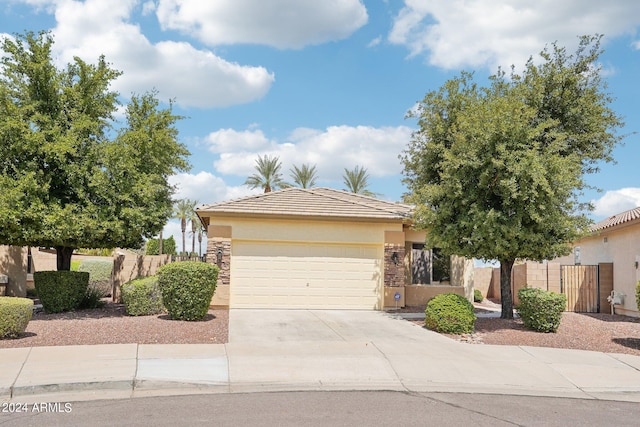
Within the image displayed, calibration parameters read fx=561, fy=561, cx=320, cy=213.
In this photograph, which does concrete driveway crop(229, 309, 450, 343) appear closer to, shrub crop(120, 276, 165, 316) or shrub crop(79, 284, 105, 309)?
shrub crop(120, 276, 165, 316)

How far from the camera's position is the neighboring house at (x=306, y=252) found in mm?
17547

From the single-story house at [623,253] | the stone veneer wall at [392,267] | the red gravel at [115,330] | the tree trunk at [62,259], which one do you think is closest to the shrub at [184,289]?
the red gravel at [115,330]

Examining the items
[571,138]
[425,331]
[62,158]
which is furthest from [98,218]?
[571,138]

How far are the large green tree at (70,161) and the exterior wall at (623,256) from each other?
46.7 ft

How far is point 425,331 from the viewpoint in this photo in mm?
13445

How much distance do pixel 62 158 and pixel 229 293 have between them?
6303 millimetres

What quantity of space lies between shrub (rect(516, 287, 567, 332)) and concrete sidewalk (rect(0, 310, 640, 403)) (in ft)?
A: 5.83

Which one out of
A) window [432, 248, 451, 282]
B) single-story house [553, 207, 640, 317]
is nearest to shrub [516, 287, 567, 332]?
single-story house [553, 207, 640, 317]

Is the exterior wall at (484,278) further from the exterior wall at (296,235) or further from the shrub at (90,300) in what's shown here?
the shrub at (90,300)

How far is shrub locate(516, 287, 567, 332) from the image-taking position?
43.6 feet

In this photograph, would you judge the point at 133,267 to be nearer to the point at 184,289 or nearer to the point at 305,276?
the point at 305,276

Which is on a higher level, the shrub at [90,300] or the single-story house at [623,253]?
the single-story house at [623,253]

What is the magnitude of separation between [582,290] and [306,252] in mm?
10067

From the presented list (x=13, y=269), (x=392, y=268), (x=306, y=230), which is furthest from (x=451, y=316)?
(x=13, y=269)
